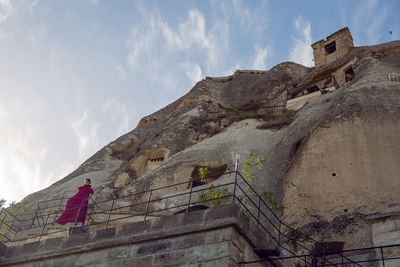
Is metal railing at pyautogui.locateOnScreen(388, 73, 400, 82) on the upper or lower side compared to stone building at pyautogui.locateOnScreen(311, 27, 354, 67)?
lower

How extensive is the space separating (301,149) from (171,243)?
7955 millimetres

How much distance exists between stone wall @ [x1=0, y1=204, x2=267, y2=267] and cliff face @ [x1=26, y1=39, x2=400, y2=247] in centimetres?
496

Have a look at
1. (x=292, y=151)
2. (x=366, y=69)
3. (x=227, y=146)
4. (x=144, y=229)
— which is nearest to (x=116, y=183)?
(x=227, y=146)

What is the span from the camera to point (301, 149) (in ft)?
49.0

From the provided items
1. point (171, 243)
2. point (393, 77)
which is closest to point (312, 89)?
point (393, 77)

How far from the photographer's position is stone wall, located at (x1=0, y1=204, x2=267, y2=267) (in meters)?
7.68

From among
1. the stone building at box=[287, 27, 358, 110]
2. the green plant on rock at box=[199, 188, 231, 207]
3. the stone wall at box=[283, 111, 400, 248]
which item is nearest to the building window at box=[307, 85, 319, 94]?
the stone building at box=[287, 27, 358, 110]

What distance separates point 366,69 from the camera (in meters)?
19.7

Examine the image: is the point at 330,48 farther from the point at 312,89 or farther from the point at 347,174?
the point at 347,174

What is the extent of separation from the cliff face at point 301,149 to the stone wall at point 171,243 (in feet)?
16.3

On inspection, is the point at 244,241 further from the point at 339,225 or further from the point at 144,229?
the point at 339,225

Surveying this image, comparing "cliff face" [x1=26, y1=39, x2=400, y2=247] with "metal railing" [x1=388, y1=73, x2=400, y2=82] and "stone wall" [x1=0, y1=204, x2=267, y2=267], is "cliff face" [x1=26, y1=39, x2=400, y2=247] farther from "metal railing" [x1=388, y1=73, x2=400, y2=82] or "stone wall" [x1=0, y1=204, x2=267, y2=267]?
"stone wall" [x1=0, y1=204, x2=267, y2=267]

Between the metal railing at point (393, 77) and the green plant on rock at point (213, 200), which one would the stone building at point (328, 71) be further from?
the green plant on rock at point (213, 200)

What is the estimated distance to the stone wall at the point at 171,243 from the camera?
768 cm
